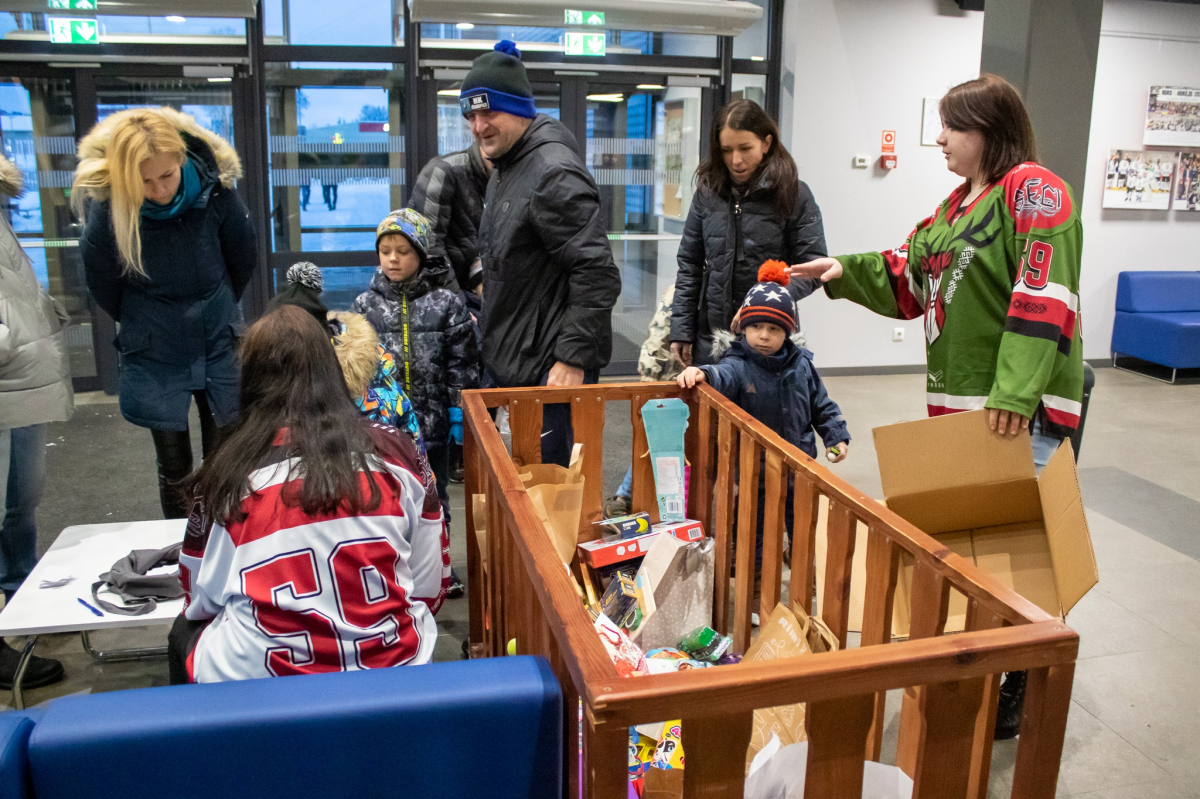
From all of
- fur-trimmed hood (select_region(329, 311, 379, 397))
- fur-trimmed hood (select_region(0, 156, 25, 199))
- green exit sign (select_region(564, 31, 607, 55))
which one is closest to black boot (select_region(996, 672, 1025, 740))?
fur-trimmed hood (select_region(329, 311, 379, 397))

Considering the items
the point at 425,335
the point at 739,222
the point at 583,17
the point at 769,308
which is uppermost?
the point at 583,17

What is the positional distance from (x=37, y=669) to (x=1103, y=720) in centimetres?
279

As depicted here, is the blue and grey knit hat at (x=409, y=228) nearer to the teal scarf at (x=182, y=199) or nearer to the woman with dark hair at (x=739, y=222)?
the teal scarf at (x=182, y=199)

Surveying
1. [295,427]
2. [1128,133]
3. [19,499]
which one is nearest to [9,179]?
[19,499]

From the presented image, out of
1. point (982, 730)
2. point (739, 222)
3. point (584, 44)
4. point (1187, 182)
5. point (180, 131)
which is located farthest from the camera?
point (1187, 182)

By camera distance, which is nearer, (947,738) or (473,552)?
(947,738)

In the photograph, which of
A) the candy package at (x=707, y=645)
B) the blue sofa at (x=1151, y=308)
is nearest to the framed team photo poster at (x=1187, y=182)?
the blue sofa at (x=1151, y=308)

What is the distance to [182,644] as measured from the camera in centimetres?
169

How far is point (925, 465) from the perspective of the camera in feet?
6.51

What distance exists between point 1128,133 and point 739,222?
5.22 metres

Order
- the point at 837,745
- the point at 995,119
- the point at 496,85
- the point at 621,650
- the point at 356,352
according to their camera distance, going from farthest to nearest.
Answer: the point at 496,85 < the point at 356,352 < the point at 995,119 < the point at 621,650 < the point at 837,745

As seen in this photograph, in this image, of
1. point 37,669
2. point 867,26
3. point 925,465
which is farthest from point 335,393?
point 867,26

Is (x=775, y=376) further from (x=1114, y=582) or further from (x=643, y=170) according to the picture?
(x=643, y=170)

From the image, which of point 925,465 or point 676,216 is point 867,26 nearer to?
point 676,216
